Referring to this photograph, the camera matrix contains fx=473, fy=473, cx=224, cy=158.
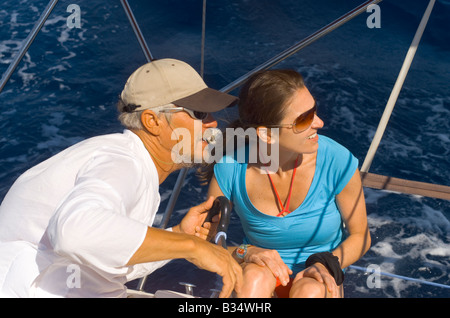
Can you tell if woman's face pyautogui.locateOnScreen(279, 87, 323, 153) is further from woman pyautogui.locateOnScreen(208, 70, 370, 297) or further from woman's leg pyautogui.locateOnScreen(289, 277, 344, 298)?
woman's leg pyautogui.locateOnScreen(289, 277, 344, 298)

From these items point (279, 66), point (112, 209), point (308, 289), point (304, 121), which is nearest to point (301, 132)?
point (304, 121)

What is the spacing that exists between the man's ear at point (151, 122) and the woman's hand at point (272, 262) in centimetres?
55

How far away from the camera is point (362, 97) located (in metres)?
4.66

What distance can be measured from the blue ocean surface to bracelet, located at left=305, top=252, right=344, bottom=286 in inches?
58.4

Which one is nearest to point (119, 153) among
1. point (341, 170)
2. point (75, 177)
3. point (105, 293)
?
point (75, 177)

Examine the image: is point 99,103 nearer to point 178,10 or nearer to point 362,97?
point 178,10

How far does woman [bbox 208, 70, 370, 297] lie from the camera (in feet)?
5.55

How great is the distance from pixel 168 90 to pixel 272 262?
69cm

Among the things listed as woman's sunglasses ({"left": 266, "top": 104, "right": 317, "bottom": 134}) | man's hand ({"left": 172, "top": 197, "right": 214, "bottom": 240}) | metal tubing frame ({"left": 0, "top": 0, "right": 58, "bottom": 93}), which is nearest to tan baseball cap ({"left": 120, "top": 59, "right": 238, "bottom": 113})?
woman's sunglasses ({"left": 266, "top": 104, "right": 317, "bottom": 134})

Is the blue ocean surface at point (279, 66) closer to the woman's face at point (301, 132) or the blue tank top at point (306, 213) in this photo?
the blue tank top at point (306, 213)

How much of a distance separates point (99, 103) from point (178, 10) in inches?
77.3

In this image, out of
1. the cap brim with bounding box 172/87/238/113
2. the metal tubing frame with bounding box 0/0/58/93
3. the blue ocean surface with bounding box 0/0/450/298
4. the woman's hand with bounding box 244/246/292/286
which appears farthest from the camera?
the blue ocean surface with bounding box 0/0/450/298

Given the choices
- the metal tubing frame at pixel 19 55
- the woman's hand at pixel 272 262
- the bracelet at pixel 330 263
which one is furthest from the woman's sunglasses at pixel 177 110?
the metal tubing frame at pixel 19 55

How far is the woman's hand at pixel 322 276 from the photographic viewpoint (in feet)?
4.87
